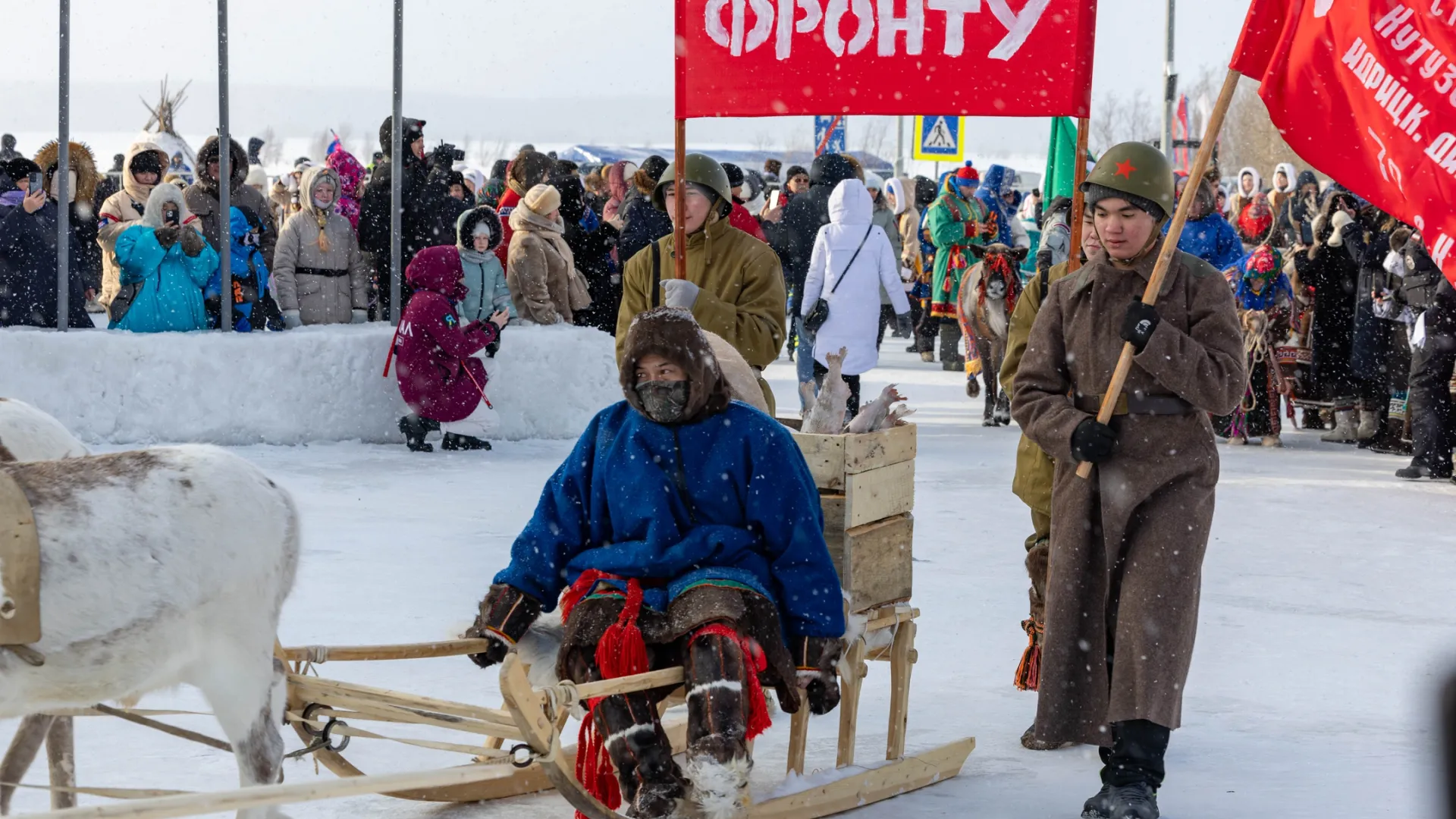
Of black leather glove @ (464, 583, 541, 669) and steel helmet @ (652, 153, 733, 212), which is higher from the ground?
steel helmet @ (652, 153, 733, 212)

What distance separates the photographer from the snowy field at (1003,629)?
14.8ft

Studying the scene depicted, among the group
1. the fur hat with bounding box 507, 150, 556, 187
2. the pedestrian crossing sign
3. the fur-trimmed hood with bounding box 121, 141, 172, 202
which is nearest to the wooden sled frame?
the fur hat with bounding box 507, 150, 556, 187

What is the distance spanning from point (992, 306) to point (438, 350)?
14.7 ft

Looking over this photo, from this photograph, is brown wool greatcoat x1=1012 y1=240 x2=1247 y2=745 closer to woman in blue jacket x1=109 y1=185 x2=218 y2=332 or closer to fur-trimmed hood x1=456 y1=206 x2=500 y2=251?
fur-trimmed hood x1=456 y1=206 x2=500 y2=251

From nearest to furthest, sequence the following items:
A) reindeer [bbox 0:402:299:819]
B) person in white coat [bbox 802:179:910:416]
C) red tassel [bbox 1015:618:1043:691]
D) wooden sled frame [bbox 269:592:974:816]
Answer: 1. reindeer [bbox 0:402:299:819]
2. wooden sled frame [bbox 269:592:974:816]
3. red tassel [bbox 1015:618:1043:691]
4. person in white coat [bbox 802:179:910:416]

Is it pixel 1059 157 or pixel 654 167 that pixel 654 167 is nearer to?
pixel 654 167

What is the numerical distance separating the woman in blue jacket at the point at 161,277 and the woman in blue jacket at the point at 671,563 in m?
7.10

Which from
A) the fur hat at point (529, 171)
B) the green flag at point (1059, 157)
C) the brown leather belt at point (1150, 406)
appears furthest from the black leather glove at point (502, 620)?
the fur hat at point (529, 171)

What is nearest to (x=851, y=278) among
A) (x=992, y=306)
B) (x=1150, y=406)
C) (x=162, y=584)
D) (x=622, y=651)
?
(x=992, y=306)

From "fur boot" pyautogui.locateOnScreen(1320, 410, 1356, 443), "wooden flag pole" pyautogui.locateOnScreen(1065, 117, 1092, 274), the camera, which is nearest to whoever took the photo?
"wooden flag pole" pyautogui.locateOnScreen(1065, 117, 1092, 274)

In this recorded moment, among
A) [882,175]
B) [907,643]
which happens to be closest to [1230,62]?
[907,643]

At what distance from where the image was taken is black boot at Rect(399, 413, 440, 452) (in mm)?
10734

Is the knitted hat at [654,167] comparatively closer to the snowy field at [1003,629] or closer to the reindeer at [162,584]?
the snowy field at [1003,629]

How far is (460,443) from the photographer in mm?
10930
